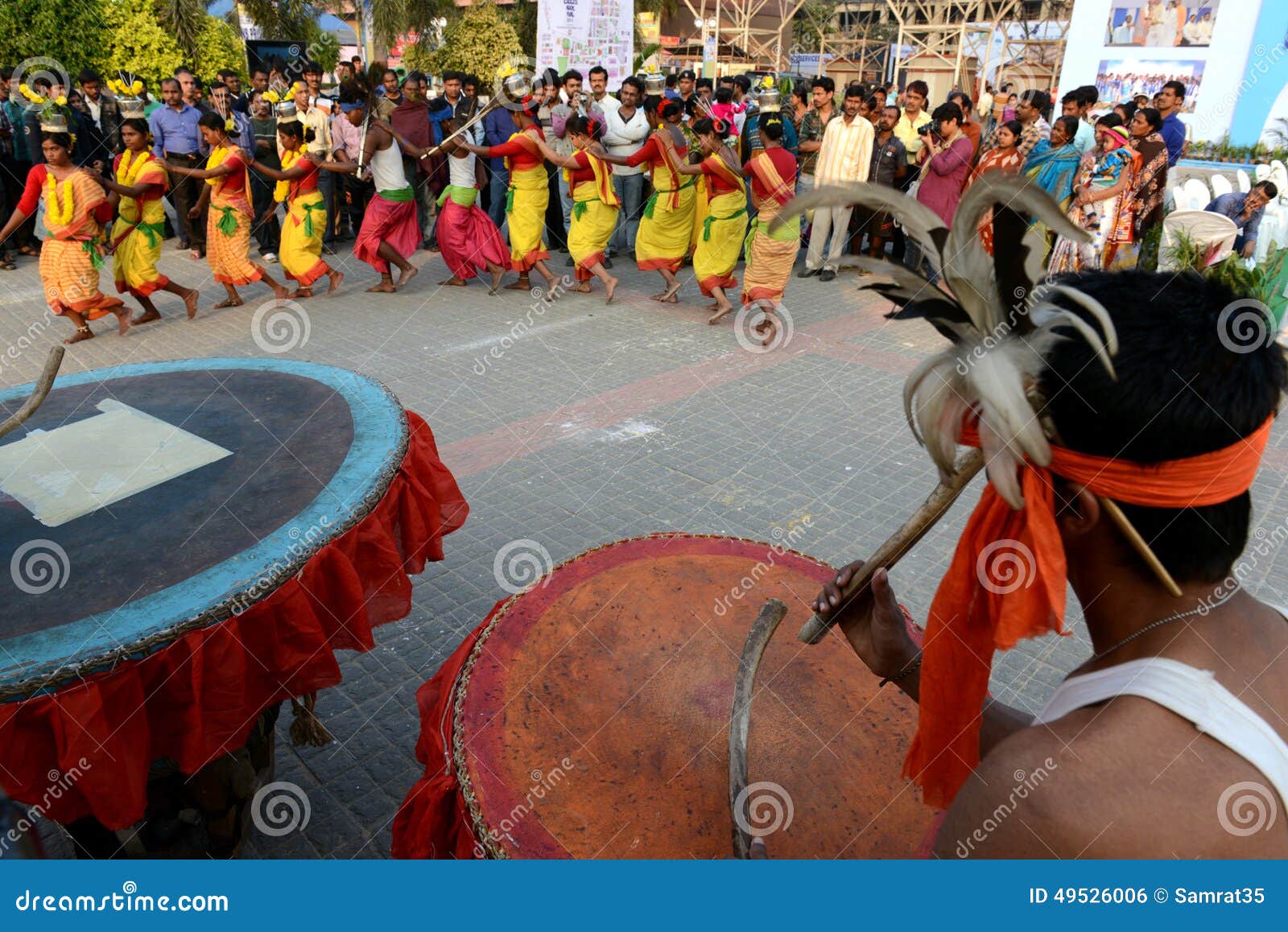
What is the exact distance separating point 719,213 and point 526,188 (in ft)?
6.41

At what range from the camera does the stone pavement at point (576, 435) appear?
3076mm

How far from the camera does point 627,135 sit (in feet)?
30.1

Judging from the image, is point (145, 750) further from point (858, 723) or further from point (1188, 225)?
point (1188, 225)

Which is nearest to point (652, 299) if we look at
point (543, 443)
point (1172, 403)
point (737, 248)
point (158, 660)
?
point (737, 248)

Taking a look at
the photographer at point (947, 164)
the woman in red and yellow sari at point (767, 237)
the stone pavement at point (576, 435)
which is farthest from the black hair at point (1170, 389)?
the photographer at point (947, 164)

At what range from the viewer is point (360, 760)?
281 cm

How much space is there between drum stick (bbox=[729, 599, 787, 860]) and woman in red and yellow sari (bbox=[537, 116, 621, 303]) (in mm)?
6619

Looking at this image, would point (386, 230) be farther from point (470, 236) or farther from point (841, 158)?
point (841, 158)

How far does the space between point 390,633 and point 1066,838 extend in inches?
115

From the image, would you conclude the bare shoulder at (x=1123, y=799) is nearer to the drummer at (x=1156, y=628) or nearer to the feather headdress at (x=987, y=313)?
the drummer at (x=1156, y=628)

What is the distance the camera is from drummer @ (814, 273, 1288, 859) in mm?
956

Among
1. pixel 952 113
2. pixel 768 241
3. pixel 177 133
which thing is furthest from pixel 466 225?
pixel 952 113

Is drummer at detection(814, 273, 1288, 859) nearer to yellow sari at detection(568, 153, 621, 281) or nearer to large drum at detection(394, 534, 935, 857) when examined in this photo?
large drum at detection(394, 534, 935, 857)

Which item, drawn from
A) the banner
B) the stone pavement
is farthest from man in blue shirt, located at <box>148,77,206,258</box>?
the banner
